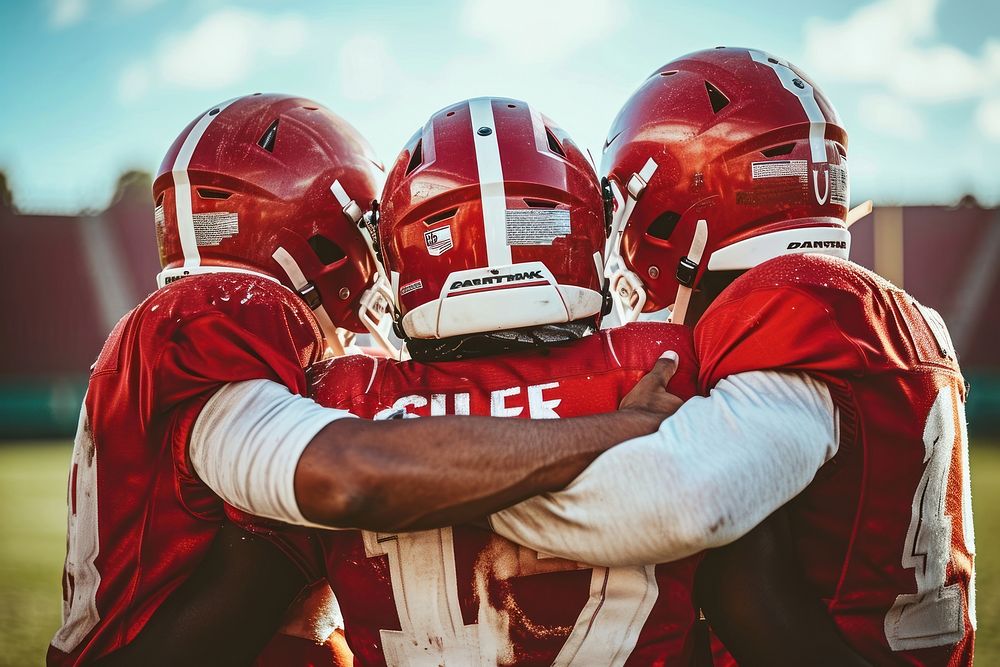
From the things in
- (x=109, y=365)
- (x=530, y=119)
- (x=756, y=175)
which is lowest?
(x=109, y=365)

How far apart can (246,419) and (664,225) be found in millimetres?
1389

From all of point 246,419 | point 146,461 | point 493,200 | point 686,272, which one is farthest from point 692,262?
point 146,461

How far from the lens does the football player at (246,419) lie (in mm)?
1485

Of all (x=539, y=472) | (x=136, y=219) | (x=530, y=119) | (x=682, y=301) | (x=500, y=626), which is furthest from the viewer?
(x=136, y=219)

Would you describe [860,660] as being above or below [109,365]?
below

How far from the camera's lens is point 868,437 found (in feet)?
5.46

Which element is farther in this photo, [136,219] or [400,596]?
[136,219]

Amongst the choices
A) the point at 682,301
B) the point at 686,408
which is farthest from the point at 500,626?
the point at 682,301

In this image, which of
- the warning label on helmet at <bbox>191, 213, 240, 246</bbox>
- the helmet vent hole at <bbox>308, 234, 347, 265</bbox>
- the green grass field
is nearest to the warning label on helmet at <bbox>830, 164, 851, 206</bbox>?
the helmet vent hole at <bbox>308, 234, 347, 265</bbox>

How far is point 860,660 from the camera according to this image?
1.67 meters

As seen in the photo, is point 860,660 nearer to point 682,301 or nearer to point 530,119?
point 682,301

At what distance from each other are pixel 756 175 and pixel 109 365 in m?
1.72

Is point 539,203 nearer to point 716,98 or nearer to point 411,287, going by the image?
point 411,287

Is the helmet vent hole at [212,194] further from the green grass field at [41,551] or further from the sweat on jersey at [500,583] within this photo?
the green grass field at [41,551]
